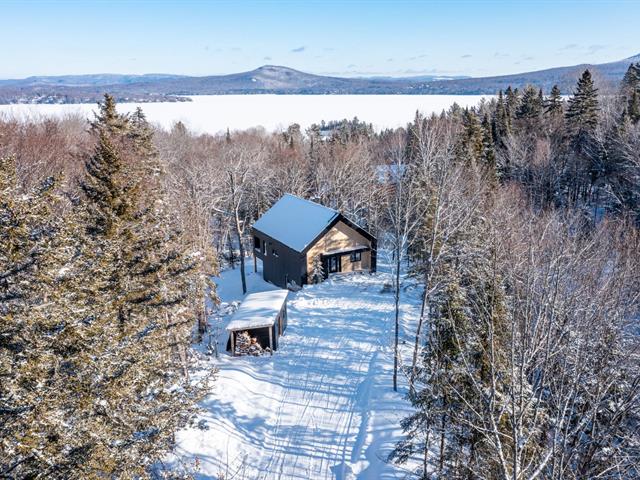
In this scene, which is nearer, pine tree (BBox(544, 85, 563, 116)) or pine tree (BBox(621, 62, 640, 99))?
pine tree (BBox(544, 85, 563, 116))

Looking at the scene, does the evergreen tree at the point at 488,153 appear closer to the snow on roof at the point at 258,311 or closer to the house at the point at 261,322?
the snow on roof at the point at 258,311

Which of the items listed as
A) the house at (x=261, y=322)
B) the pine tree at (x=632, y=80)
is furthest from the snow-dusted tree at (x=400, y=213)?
the pine tree at (x=632, y=80)

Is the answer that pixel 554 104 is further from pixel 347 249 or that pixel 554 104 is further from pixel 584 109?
pixel 347 249

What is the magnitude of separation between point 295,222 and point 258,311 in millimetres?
11853

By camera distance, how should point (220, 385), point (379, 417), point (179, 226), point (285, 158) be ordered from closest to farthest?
point (379, 417) < point (220, 385) < point (179, 226) < point (285, 158)

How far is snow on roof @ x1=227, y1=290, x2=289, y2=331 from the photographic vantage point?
19547 millimetres

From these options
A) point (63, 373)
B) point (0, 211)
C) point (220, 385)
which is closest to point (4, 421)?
point (63, 373)

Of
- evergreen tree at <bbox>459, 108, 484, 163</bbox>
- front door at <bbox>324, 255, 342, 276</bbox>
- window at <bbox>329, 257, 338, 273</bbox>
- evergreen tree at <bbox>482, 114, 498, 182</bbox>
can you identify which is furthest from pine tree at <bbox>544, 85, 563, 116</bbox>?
window at <bbox>329, 257, 338, 273</bbox>

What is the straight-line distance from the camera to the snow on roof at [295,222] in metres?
29.5

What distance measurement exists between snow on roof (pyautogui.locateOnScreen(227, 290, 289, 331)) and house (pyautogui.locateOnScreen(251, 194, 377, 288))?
6.51 meters

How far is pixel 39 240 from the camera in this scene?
792 centimetres

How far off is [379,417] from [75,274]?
38.0 ft

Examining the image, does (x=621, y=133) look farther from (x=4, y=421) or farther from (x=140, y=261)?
(x=4, y=421)

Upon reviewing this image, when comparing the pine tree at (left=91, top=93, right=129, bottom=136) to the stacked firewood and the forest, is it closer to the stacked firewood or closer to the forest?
the forest
